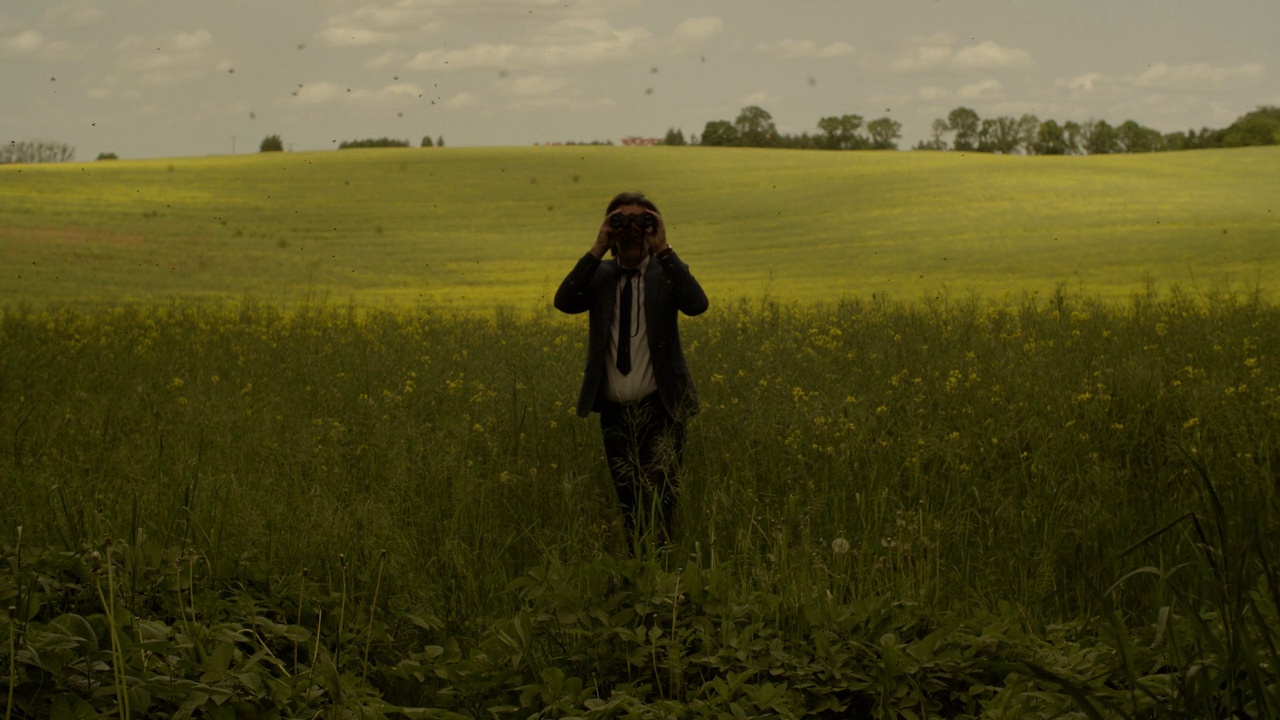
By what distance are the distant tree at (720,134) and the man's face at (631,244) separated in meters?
55.2

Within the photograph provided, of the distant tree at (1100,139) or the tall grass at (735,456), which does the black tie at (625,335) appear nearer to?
the tall grass at (735,456)

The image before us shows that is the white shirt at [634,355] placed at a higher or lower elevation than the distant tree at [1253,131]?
lower

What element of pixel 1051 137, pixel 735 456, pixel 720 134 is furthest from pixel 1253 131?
pixel 735 456

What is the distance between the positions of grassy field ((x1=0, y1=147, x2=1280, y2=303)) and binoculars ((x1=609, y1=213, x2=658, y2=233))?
38.4 ft

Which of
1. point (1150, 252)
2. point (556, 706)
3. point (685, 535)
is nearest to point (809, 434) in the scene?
point (685, 535)

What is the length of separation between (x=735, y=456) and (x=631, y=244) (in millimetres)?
1413

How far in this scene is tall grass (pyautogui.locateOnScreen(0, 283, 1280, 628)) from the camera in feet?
14.4

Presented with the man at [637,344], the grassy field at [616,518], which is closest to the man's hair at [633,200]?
the man at [637,344]

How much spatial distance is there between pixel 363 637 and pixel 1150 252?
2319 cm

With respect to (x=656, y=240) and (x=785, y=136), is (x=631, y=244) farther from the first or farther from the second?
(x=785, y=136)

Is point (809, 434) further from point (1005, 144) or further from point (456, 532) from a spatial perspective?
point (1005, 144)

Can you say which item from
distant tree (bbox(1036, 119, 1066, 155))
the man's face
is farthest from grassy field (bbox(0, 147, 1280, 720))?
distant tree (bbox(1036, 119, 1066, 155))

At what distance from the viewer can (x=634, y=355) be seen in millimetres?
5418

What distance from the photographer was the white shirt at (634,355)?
17.7ft
